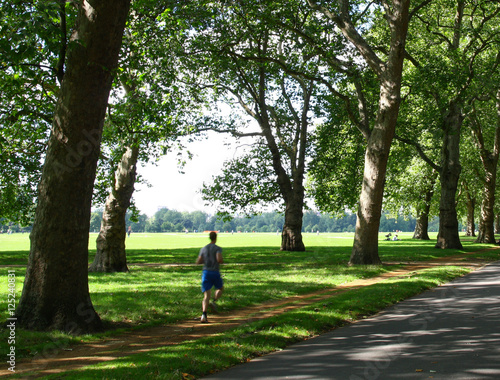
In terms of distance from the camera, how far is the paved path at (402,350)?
5.59 meters

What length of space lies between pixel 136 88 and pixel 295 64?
8.82m

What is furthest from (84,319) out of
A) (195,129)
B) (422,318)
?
(195,129)

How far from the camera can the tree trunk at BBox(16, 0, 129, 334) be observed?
8.37 meters

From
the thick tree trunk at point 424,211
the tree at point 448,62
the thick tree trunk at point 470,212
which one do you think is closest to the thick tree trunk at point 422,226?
the thick tree trunk at point 424,211

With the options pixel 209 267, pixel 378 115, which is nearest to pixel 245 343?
pixel 209 267

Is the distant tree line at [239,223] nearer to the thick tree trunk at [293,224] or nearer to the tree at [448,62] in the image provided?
the thick tree trunk at [293,224]

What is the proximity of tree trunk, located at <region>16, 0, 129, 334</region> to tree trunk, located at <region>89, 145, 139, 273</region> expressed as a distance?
10.0 meters

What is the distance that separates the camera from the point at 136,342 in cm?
788

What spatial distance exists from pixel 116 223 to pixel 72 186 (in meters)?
10.4

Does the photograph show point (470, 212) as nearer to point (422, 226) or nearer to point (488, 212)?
point (422, 226)

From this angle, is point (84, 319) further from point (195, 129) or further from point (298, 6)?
point (195, 129)

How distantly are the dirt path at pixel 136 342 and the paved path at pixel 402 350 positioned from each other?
6.15 feet

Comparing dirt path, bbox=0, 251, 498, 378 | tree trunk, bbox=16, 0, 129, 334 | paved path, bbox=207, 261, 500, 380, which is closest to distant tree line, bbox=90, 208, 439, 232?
dirt path, bbox=0, 251, 498, 378

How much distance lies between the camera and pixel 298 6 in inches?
826
